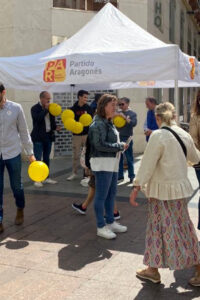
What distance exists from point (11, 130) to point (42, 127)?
9.76 feet

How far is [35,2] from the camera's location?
1183 cm

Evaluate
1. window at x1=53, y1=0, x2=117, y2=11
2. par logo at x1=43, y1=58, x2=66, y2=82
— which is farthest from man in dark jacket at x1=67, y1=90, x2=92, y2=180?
window at x1=53, y1=0, x2=117, y2=11

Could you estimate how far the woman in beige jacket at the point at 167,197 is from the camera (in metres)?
3.43

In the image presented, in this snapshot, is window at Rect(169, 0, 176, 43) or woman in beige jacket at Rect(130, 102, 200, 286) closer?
woman in beige jacket at Rect(130, 102, 200, 286)

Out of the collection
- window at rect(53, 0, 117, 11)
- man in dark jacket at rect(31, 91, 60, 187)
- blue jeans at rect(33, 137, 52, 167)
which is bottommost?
blue jeans at rect(33, 137, 52, 167)

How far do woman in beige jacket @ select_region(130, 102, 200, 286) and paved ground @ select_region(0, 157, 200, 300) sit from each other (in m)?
0.27

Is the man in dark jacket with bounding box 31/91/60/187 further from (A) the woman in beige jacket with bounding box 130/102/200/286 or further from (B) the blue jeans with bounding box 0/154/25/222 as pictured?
(A) the woman in beige jacket with bounding box 130/102/200/286

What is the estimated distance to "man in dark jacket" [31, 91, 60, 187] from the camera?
25.8 ft

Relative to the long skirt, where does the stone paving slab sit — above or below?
below

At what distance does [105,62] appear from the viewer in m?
6.04

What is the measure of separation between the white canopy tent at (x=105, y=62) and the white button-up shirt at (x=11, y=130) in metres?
1.45

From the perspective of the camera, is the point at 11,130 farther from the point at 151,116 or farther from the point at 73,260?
the point at 151,116

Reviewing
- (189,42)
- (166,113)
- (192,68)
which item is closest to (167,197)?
(166,113)

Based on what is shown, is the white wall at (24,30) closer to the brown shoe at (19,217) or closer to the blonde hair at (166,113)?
the brown shoe at (19,217)
